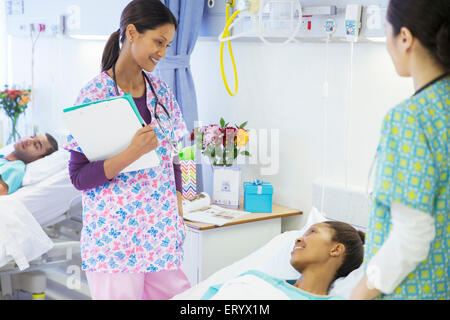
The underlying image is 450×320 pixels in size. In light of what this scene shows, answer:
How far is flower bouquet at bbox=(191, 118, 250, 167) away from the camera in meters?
2.56

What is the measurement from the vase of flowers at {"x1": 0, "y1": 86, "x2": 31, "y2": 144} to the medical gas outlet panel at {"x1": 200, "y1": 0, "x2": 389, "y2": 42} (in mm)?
2084

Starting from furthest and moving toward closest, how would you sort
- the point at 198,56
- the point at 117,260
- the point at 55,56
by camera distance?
1. the point at 55,56
2. the point at 198,56
3. the point at 117,260

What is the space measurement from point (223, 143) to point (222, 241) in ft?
1.54

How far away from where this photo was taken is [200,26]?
285 centimetres

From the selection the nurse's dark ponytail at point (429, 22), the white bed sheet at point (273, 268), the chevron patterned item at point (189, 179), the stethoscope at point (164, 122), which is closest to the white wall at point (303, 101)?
the chevron patterned item at point (189, 179)

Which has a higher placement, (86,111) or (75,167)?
(86,111)

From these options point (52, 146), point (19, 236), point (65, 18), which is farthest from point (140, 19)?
point (65, 18)

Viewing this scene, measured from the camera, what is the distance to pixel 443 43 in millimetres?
994

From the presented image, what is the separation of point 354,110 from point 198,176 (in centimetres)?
89

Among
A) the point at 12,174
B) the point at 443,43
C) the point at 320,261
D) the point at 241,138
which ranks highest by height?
the point at 443,43

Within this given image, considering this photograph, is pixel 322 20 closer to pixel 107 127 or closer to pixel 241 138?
pixel 241 138

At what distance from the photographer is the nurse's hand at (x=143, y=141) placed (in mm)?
1562
